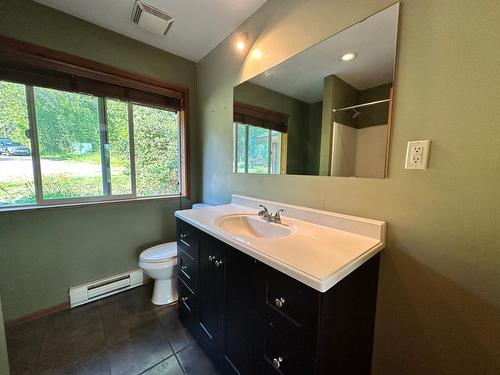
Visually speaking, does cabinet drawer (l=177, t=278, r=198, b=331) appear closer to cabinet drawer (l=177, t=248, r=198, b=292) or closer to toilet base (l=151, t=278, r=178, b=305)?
cabinet drawer (l=177, t=248, r=198, b=292)

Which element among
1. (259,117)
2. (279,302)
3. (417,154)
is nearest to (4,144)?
(259,117)

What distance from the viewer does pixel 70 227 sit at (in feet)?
5.49

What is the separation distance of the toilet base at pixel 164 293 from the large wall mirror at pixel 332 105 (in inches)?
53.6

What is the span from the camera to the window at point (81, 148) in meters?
1.47

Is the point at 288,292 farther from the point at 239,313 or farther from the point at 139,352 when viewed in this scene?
the point at 139,352

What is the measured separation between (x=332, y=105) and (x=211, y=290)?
4.20ft

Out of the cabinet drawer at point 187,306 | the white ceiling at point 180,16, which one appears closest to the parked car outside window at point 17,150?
the white ceiling at point 180,16

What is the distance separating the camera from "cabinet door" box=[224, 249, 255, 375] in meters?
0.90

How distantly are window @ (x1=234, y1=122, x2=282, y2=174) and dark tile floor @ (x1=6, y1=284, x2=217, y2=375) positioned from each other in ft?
4.46

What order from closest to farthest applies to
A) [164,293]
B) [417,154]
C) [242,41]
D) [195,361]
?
[417,154] → [195,361] → [242,41] → [164,293]

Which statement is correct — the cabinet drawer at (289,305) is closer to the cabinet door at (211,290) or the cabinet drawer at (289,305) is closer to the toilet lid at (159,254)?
the cabinet door at (211,290)

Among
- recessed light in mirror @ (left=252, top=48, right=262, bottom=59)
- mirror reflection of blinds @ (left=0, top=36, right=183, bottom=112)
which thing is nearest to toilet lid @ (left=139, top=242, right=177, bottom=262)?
mirror reflection of blinds @ (left=0, top=36, right=183, bottom=112)

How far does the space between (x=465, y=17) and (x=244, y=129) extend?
130 centimetres

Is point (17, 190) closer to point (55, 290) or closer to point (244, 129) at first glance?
point (55, 290)
